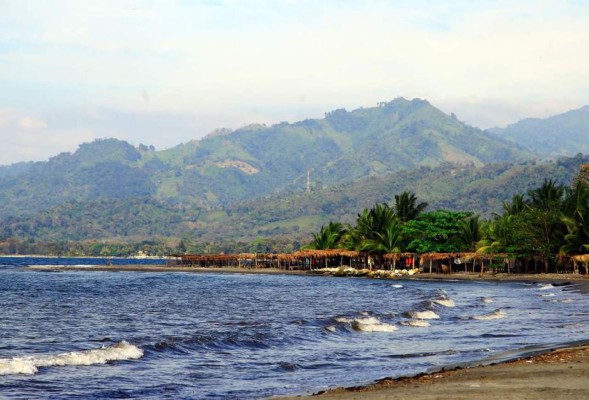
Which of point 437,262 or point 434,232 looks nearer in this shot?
point 434,232

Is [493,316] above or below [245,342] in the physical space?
above

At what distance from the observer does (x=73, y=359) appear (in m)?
33.7

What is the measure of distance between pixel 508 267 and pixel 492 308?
72443 millimetres

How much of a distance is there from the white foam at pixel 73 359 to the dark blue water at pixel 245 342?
0.05m

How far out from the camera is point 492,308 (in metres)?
64.5

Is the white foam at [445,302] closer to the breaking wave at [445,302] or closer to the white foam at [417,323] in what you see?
the breaking wave at [445,302]

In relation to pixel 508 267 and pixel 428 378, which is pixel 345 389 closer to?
pixel 428 378

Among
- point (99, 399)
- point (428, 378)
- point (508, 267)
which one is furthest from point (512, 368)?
point (508, 267)

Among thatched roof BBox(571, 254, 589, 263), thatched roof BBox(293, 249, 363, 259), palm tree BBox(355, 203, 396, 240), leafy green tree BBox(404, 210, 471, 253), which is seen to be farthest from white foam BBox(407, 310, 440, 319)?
thatched roof BBox(293, 249, 363, 259)

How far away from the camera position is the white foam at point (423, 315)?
186ft

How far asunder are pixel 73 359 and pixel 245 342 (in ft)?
32.3

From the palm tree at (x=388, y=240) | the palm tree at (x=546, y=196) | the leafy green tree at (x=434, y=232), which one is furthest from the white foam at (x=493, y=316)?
the palm tree at (x=388, y=240)

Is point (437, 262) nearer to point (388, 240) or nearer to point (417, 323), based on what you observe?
point (388, 240)

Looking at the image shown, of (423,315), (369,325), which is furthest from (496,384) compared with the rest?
(423,315)
